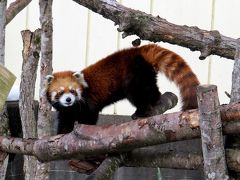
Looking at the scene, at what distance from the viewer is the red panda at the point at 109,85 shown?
2.49m

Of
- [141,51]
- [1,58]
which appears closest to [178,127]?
[1,58]

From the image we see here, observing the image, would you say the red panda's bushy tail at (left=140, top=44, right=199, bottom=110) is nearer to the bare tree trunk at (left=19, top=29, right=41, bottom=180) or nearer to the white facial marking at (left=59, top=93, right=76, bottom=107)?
the white facial marking at (left=59, top=93, right=76, bottom=107)

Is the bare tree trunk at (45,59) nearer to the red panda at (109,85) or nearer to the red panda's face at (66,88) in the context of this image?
the red panda at (109,85)

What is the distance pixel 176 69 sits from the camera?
87.2 inches

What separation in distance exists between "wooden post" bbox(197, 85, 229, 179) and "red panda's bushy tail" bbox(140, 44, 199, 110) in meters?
0.49

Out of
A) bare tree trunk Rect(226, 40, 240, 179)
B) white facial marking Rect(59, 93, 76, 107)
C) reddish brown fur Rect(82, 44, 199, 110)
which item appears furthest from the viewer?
white facial marking Rect(59, 93, 76, 107)

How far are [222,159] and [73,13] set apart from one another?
2.11 metres

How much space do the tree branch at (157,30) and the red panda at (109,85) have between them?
250mm

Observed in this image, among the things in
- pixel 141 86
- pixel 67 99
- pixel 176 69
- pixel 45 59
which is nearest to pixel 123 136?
pixel 45 59

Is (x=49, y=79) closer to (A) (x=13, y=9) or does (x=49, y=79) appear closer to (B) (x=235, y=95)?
(A) (x=13, y=9)

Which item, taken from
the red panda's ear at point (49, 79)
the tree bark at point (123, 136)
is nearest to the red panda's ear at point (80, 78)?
the red panda's ear at point (49, 79)

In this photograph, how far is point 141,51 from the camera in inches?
99.5

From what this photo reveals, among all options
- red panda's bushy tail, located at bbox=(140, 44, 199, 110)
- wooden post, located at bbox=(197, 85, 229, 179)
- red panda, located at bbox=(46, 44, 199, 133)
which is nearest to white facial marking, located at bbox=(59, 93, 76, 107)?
red panda, located at bbox=(46, 44, 199, 133)

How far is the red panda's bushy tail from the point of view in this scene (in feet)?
6.11
